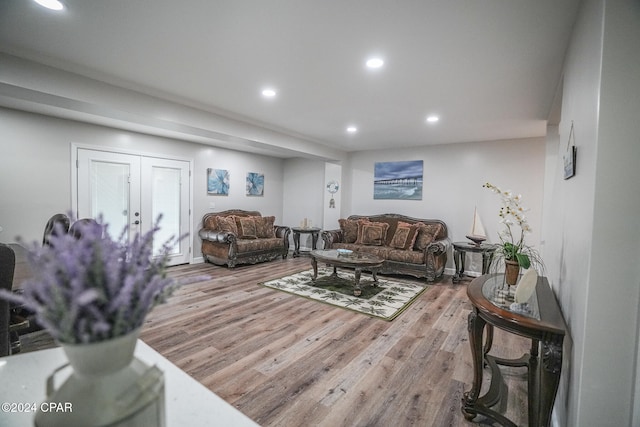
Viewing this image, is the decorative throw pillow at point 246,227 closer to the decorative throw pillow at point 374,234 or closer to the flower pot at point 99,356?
the decorative throw pillow at point 374,234

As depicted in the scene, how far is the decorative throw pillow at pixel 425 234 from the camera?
5.19 m

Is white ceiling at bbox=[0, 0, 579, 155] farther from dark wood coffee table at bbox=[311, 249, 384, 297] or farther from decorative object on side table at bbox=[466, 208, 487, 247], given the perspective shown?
dark wood coffee table at bbox=[311, 249, 384, 297]

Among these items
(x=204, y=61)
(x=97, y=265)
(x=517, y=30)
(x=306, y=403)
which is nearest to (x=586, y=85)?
(x=517, y=30)

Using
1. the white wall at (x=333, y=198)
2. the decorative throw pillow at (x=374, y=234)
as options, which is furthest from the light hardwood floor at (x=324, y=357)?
the white wall at (x=333, y=198)

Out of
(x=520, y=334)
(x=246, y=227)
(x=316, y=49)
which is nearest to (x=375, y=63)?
(x=316, y=49)

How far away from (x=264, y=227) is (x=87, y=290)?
239 inches

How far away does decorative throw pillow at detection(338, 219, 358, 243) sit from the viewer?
604cm

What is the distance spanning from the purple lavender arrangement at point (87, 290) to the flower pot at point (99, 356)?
0.01m

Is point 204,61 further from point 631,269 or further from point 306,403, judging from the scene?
point 631,269

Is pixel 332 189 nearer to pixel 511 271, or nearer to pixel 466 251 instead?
pixel 466 251

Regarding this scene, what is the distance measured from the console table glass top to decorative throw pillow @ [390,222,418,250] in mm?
2980

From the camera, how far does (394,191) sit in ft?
20.7

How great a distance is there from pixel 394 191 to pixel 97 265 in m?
6.17

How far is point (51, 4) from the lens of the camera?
1.86 m
